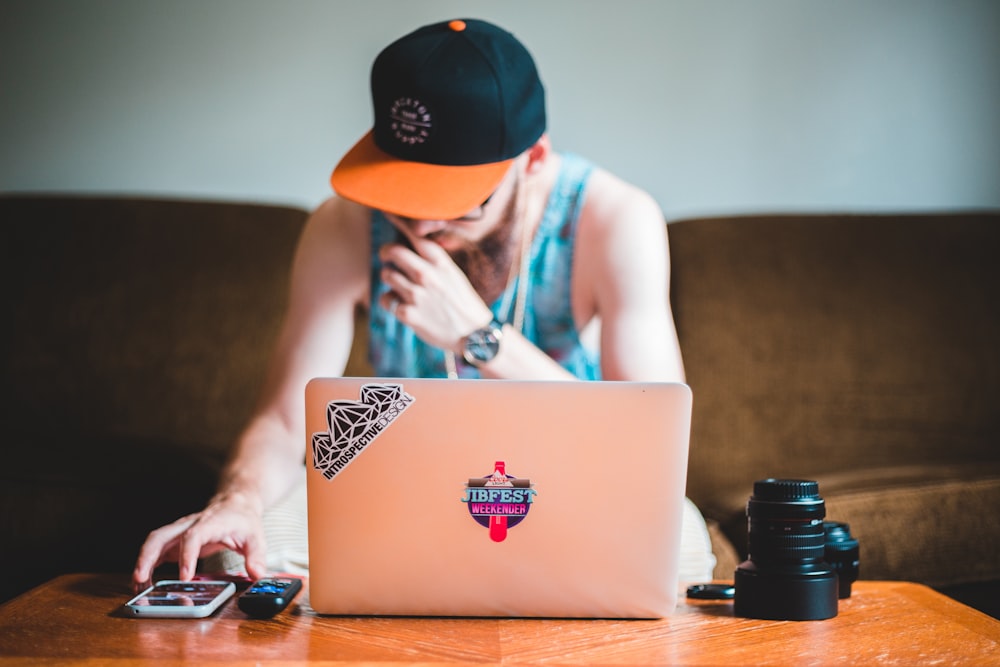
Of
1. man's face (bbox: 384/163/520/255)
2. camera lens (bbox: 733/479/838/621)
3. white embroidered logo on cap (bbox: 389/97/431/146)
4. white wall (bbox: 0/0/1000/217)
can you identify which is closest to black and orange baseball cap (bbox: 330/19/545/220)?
white embroidered logo on cap (bbox: 389/97/431/146)

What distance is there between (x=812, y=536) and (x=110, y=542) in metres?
1.03

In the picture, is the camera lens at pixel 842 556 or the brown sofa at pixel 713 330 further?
the brown sofa at pixel 713 330

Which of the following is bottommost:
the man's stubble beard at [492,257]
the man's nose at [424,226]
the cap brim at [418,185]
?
the man's stubble beard at [492,257]

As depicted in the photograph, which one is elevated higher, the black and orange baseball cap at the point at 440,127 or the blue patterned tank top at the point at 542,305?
the black and orange baseball cap at the point at 440,127

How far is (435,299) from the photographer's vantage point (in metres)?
1.29

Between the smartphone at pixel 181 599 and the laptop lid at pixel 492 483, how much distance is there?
0.37 ft

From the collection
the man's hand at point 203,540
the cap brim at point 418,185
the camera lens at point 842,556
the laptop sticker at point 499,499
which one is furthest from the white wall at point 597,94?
the laptop sticker at point 499,499

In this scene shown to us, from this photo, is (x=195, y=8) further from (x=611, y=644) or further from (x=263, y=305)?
(x=611, y=644)

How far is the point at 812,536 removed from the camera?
2.73 feet

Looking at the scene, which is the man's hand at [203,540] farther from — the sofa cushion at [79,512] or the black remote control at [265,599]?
the sofa cushion at [79,512]

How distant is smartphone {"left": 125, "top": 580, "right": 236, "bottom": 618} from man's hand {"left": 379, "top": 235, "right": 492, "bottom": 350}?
0.49 metres

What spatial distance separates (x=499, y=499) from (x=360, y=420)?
5.2 inches

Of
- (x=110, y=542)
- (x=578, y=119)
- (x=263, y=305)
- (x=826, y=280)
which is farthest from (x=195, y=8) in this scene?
(x=826, y=280)

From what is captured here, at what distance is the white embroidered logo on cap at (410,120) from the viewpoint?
1139 mm
